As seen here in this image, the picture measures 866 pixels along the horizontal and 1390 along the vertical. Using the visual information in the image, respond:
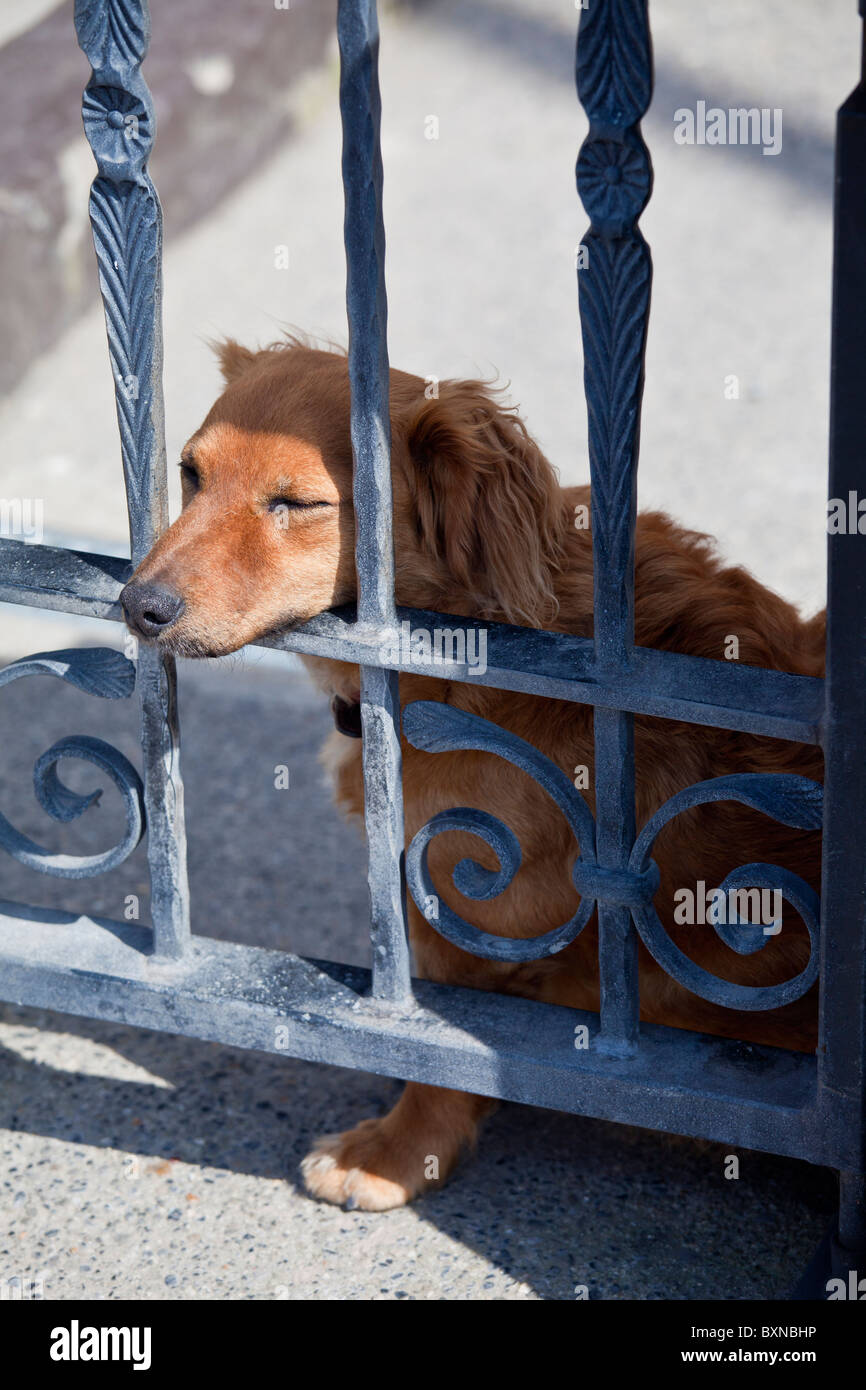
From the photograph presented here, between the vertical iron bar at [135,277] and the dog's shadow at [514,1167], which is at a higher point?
the vertical iron bar at [135,277]

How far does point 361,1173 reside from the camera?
2648 millimetres

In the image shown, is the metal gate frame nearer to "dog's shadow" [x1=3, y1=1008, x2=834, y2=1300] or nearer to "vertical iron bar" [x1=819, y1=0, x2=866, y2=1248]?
"vertical iron bar" [x1=819, y1=0, x2=866, y2=1248]

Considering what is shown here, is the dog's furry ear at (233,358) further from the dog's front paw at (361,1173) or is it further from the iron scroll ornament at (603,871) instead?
the dog's front paw at (361,1173)

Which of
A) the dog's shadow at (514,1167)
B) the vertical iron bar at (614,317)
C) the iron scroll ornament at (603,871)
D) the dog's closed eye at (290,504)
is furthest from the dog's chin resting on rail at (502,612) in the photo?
the vertical iron bar at (614,317)

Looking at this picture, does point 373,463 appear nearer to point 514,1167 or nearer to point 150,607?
point 150,607

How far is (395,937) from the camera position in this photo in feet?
7.51

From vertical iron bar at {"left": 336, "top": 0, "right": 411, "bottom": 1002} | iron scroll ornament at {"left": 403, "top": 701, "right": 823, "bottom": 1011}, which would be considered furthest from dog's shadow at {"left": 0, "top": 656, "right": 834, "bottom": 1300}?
iron scroll ornament at {"left": 403, "top": 701, "right": 823, "bottom": 1011}

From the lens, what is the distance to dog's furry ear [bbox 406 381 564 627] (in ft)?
8.08

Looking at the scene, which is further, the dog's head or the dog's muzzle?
the dog's muzzle

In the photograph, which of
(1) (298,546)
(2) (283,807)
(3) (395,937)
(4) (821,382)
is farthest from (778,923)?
(4) (821,382)

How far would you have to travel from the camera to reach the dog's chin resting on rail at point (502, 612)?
95.0 inches

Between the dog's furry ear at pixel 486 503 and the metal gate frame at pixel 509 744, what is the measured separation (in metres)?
0.43

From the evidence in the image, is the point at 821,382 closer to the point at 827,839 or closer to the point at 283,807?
the point at 283,807
